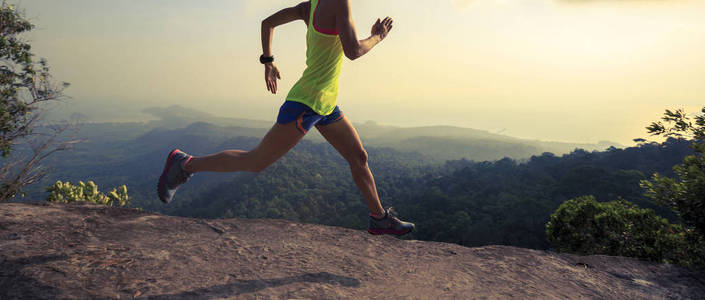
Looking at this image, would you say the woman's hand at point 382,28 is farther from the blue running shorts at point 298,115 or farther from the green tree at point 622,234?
the green tree at point 622,234

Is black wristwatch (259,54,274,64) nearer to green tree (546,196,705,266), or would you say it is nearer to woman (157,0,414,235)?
woman (157,0,414,235)

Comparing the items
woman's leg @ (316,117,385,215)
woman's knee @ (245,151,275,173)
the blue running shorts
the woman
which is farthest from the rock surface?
the blue running shorts

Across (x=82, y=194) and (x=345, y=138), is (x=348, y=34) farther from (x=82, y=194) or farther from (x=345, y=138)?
(x=82, y=194)

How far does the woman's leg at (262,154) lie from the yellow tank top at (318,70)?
22 centimetres

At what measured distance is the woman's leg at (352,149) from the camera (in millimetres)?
2760

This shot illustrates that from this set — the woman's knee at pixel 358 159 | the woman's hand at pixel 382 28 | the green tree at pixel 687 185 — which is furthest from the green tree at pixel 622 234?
the woman's hand at pixel 382 28

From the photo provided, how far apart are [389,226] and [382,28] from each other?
166 cm

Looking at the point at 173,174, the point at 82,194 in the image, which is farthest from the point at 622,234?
the point at 82,194

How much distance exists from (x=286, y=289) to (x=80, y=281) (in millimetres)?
1155

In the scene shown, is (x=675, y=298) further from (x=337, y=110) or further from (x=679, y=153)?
(x=679, y=153)

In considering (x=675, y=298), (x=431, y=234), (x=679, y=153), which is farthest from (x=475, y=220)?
(x=675, y=298)

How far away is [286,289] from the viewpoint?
6.90ft

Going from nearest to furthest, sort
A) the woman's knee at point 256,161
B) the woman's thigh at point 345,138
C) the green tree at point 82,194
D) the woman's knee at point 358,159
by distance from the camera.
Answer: the woman's knee at point 256,161
the woman's thigh at point 345,138
the woman's knee at point 358,159
the green tree at point 82,194

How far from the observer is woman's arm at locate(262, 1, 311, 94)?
2783 millimetres
